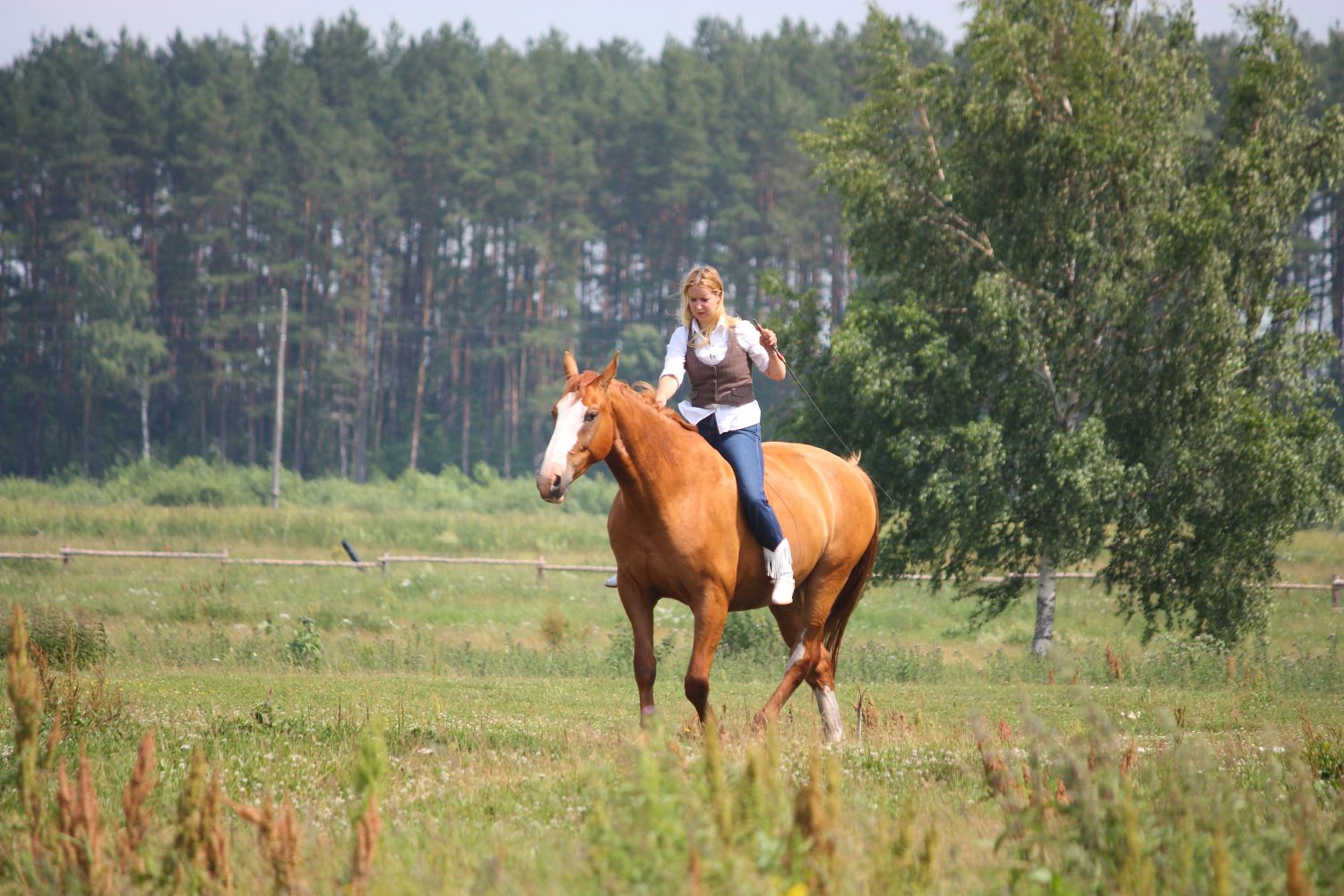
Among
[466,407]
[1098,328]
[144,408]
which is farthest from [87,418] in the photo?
[1098,328]

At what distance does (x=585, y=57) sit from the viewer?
74.6 m

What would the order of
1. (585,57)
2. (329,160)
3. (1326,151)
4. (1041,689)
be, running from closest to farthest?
1. (1041,689)
2. (1326,151)
3. (329,160)
4. (585,57)

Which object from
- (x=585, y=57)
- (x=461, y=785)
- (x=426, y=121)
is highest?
(x=585, y=57)

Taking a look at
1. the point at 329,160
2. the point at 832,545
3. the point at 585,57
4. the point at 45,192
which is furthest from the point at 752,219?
the point at 832,545

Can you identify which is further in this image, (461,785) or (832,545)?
(832,545)

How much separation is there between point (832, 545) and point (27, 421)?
66.9 meters

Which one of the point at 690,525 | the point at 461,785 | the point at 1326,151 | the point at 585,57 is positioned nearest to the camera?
the point at 461,785

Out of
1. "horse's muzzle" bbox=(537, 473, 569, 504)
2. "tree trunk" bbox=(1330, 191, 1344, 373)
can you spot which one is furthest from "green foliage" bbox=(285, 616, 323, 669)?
"tree trunk" bbox=(1330, 191, 1344, 373)

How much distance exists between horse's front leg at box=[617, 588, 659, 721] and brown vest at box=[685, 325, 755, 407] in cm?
149

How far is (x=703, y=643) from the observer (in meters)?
8.22

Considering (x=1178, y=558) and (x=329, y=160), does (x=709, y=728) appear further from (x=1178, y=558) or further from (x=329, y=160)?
(x=329, y=160)

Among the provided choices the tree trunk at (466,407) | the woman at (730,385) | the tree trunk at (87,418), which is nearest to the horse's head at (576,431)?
the woman at (730,385)

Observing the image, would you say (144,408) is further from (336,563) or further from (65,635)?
(65,635)

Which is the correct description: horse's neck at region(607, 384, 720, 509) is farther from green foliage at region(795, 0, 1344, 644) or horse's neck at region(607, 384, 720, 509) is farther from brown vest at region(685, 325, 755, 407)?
green foliage at region(795, 0, 1344, 644)
